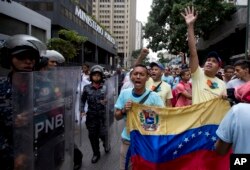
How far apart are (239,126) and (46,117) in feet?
4.85

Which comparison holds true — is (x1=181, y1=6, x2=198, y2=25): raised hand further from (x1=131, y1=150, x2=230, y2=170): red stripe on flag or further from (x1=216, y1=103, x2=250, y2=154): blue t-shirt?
(x1=216, y1=103, x2=250, y2=154): blue t-shirt

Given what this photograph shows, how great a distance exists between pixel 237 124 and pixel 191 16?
264 cm

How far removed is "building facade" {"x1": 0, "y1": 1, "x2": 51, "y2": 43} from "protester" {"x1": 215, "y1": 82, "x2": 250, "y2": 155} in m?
21.3

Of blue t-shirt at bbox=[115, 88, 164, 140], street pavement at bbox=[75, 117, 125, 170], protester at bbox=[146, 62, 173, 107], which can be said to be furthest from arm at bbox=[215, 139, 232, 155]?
street pavement at bbox=[75, 117, 125, 170]

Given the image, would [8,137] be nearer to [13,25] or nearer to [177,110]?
[177,110]

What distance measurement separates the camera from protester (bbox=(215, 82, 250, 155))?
2622 mm

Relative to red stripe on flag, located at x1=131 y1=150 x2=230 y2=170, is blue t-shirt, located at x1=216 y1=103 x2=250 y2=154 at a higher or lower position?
higher

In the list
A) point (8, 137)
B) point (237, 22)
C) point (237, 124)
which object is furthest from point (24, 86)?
point (237, 22)

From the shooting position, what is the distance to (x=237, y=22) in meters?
22.6

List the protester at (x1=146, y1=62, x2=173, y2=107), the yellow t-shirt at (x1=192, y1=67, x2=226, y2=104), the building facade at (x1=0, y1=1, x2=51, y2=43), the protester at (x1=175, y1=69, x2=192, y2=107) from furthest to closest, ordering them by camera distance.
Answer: the building facade at (x1=0, y1=1, x2=51, y2=43) < the protester at (x1=175, y1=69, x2=192, y2=107) < the protester at (x1=146, y1=62, x2=173, y2=107) < the yellow t-shirt at (x1=192, y1=67, x2=226, y2=104)

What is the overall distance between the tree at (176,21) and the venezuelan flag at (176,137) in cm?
1914

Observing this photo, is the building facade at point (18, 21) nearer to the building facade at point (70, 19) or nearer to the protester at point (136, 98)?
the building facade at point (70, 19)

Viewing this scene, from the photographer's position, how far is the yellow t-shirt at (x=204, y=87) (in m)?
4.71

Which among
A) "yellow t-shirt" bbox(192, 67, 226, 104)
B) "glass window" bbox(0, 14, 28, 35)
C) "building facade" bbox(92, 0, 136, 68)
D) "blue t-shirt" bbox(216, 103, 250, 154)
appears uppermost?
"building facade" bbox(92, 0, 136, 68)
